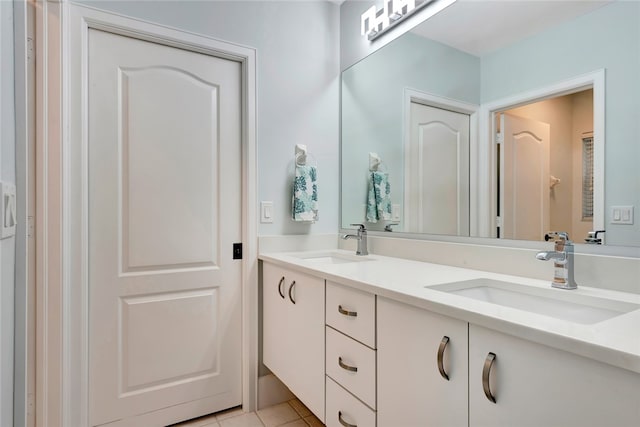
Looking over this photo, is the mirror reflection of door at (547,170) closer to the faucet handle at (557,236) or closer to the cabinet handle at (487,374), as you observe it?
the faucet handle at (557,236)

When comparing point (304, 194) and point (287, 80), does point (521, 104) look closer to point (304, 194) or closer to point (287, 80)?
point (304, 194)

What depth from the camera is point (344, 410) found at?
1.32m

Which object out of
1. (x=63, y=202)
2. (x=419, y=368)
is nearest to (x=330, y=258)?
(x=419, y=368)

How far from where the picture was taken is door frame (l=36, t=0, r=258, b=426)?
1471 mm

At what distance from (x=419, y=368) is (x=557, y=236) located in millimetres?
663

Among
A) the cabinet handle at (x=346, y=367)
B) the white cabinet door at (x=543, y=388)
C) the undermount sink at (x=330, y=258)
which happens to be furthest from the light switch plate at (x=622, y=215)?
the undermount sink at (x=330, y=258)

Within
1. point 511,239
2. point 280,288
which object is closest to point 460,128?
point 511,239

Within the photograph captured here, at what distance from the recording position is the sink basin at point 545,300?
966 mm

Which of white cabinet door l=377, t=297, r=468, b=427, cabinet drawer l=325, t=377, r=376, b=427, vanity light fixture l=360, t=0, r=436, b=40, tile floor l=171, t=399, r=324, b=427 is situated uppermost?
vanity light fixture l=360, t=0, r=436, b=40

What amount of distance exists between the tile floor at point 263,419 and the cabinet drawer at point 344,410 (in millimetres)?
510

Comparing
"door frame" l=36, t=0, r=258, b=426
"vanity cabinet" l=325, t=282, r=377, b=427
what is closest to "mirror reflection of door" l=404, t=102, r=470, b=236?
"vanity cabinet" l=325, t=282, r=377, b=427

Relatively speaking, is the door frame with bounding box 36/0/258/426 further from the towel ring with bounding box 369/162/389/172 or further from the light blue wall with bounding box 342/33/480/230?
the towel ring with bounding box 369/162/389/172

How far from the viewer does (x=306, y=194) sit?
80.9 inches

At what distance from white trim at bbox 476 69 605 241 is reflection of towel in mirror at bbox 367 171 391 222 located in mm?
610
